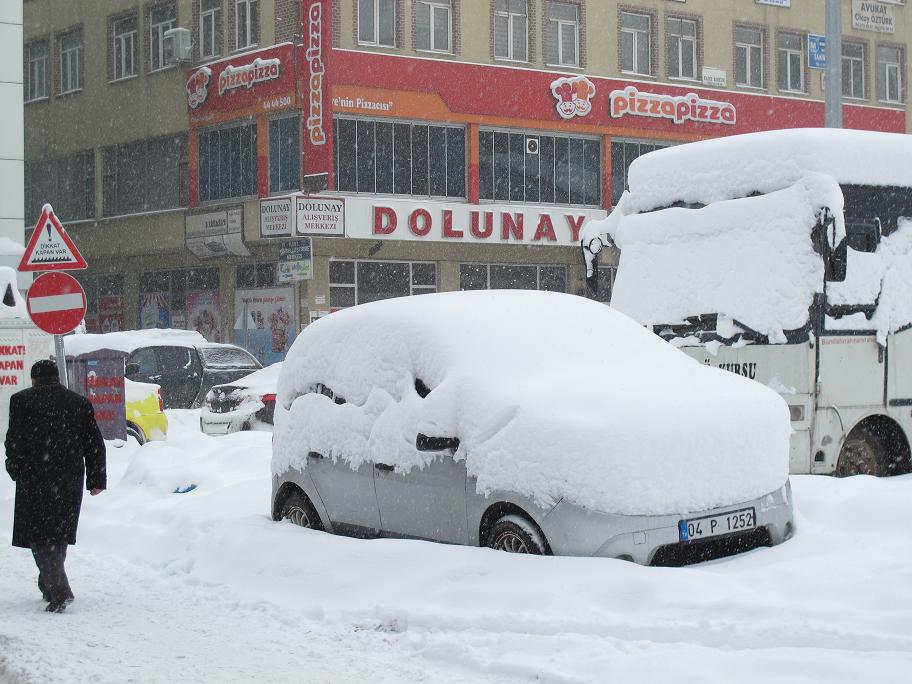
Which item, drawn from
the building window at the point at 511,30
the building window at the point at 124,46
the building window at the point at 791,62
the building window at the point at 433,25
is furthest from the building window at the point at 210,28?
the building window at the point at 791,62

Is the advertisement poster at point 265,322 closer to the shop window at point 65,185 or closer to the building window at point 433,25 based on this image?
the building window at point 433,25

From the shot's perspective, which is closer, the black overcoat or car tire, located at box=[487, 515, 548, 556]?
car tire, located at box=[487, 515, 548, 556]

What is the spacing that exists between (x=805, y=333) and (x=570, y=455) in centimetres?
452

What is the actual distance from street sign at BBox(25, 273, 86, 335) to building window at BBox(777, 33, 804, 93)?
1280 inches

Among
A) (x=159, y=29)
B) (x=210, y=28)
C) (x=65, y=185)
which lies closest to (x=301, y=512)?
(x=210, y=28)

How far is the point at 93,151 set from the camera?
40875mm

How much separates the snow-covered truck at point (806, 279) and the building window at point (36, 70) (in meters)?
35.1

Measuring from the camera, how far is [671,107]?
126 feet

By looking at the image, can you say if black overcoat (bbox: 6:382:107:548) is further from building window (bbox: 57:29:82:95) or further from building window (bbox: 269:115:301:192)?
building window (bbox: 57:29:82:95)

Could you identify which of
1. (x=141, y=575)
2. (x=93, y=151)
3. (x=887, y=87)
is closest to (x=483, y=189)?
(x=93, y=151)

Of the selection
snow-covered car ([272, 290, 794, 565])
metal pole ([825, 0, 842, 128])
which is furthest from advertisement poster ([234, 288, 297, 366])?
snow-covered car ([272, 290, 794, 565])

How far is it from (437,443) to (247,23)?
2934 centimetres

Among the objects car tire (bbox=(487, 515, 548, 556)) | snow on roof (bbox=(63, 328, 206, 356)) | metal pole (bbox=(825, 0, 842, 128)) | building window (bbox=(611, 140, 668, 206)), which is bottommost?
car tire (bbox=(487, 515, 548, 556))

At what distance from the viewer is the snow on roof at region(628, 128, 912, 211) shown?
35.9 feet
